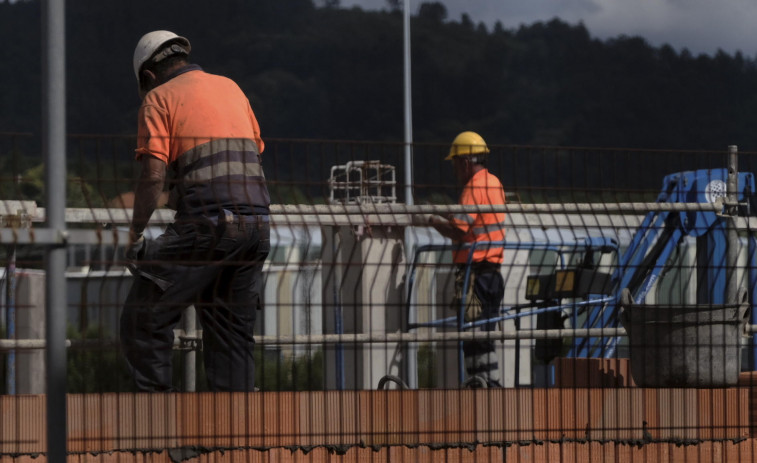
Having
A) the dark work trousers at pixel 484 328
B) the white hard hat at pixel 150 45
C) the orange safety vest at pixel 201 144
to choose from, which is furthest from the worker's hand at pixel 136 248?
the dark work trousers at pixel 484 328

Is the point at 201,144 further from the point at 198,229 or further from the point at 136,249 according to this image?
the point at 136,249

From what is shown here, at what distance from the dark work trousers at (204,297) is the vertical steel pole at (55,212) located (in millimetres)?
1478

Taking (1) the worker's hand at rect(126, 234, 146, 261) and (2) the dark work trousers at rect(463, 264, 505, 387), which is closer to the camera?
(1) the worker's hand at rect(126, 234, 146, 261)

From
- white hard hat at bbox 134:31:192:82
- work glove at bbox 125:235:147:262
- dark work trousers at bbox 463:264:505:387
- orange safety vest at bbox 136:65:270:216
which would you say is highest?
white hard hat at bbox 134:31:192:82

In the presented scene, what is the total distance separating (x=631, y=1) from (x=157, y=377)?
4464 inches

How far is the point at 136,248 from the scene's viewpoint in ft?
17.2

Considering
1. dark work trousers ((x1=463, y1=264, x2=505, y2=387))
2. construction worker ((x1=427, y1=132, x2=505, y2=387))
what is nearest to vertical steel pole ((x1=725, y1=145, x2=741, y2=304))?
construction worker ((x1=427, y1=132, x2=505, y2=387))

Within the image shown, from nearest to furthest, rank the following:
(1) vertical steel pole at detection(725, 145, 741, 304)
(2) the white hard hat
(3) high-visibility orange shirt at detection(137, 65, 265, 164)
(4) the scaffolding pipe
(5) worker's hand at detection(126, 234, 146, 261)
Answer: (5) worker's hand at detection(126, 234, 146, 261), (4) the scaffolding pipe, (3) high-visibility orange shirt at detection(137, 65, 265, 164), (2) the white hard hat, (1) vertical steel pole at detection(725, 145, 741, 304)

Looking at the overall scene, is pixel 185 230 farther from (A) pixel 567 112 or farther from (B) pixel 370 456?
(A) pixel 567 112

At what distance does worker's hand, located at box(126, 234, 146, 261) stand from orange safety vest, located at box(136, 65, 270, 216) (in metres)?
0.27

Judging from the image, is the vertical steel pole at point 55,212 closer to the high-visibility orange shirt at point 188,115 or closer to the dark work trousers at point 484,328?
the high-visibility orange shirt at point 188,115

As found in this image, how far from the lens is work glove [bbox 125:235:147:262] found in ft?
16.9

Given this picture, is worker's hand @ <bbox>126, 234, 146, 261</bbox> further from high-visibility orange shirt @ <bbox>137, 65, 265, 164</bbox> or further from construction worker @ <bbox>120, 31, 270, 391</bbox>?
high-visibility orange shirt @ <bbox>137, 65, 265, 164</bbox>

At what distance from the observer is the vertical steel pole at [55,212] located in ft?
11.9
